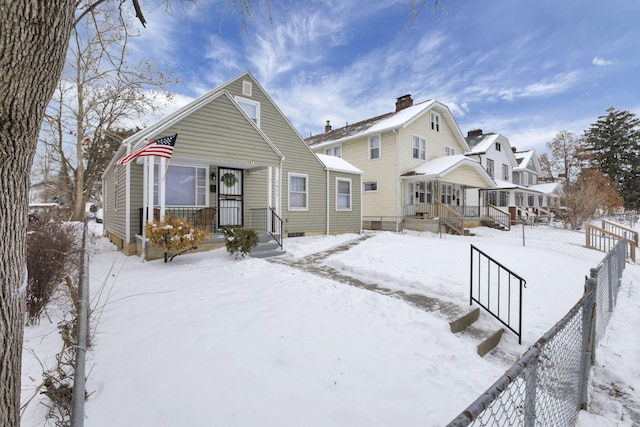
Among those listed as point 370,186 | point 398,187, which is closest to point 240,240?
point 398,187

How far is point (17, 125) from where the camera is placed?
129cm

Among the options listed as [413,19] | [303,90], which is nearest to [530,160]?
[303,90]

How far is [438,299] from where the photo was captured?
5.04 m

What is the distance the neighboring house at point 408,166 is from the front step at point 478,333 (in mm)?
13791

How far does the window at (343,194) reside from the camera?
48.5 feet

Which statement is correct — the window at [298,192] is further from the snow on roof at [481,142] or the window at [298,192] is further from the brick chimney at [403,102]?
the snow on roof at [481,142]

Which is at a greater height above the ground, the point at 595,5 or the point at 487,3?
the point at 595,5

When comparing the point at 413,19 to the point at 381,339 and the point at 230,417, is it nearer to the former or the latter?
the point at 381,339

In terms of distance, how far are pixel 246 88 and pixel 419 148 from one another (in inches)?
486

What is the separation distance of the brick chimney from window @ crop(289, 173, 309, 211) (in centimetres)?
1237

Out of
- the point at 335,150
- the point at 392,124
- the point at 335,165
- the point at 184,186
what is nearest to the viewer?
the point at 184,186

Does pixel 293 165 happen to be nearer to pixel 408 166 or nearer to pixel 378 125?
pixel 408 166

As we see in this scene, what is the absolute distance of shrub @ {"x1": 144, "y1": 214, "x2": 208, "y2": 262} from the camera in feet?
23.7

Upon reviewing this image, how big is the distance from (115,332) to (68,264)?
2.72 meters
